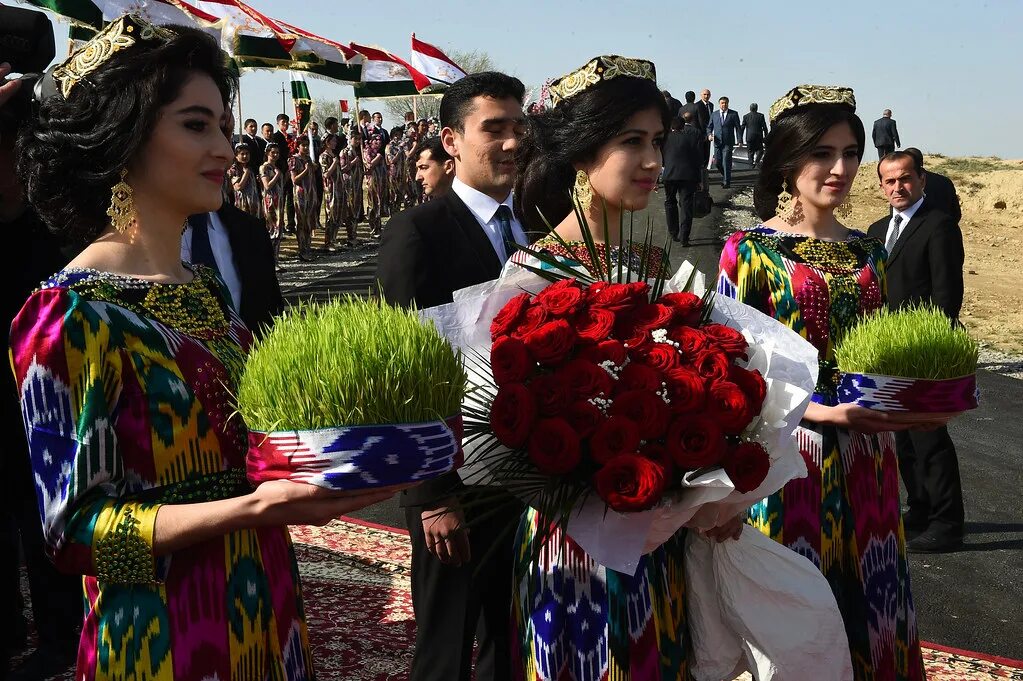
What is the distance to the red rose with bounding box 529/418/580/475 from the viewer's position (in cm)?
178

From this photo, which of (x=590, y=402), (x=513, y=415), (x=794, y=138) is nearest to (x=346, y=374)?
(x=513, y=415)

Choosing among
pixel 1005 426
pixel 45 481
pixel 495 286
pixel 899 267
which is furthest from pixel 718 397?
pixel 1005 426

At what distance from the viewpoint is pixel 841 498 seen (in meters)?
2.96

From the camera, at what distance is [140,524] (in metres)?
1.69

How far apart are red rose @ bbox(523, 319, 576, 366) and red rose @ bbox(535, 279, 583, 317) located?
0.21 ft

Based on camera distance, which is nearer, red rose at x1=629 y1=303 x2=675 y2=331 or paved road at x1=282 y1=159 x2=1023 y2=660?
red rose at x1=629 y1=303 x2=675 y2=331

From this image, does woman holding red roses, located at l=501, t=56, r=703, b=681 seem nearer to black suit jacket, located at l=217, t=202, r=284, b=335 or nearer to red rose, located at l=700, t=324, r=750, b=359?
red rose, located at l=700, t=324, r=750, b=359

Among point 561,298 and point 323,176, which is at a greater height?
point 323,176

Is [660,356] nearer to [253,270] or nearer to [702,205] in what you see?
[253,270]

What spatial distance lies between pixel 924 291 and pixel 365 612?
4.34 metres


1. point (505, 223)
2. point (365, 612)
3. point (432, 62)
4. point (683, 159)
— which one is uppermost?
point (432, 62)

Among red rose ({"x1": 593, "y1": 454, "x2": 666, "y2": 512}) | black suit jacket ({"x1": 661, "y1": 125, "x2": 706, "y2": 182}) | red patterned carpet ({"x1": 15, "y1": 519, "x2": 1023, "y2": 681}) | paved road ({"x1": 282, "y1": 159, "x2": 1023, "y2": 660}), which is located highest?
black suit jacket ({"x1": 661, "y1": 125, "x2": 706, "y2": 182})

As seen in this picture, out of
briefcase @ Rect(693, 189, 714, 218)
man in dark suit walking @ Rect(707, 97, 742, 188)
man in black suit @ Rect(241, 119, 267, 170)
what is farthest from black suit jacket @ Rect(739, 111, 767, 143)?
man in black suit @ Rect(241, 119, 267, 170)

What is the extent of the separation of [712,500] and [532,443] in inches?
13.7
